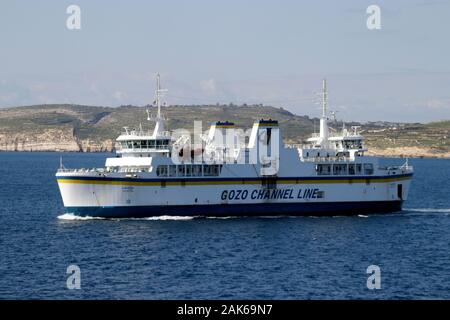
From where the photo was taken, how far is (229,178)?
220 ft

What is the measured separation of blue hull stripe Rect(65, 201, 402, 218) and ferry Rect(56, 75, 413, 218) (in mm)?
75

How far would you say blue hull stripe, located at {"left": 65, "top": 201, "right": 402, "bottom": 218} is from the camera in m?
64.9

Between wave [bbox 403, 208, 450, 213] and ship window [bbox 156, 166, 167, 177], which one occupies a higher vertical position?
ship window [bbox 156, 166, 167, 177]

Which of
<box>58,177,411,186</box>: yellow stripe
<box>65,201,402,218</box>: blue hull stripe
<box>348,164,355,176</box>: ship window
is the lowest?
<box>65,201,402,218</box>: blue hull stripe

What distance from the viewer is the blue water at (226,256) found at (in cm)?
4228

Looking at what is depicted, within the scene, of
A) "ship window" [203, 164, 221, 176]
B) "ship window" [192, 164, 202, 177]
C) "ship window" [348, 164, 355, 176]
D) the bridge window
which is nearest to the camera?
the bridge window

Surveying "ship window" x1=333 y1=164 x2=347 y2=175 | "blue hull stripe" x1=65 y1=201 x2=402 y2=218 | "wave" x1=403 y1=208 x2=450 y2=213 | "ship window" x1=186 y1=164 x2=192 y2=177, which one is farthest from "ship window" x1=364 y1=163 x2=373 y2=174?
"ship window" x1=186 y1=164 x2=192 y2=177

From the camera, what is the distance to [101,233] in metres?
58.8

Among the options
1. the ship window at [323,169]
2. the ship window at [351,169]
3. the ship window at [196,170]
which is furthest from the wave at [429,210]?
the ship window at [196,170]

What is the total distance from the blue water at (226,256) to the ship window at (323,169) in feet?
12.8

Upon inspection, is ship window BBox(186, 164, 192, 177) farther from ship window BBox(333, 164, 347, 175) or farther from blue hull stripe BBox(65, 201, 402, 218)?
ship window BBox(333, 164, 347, 175)
